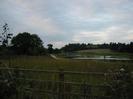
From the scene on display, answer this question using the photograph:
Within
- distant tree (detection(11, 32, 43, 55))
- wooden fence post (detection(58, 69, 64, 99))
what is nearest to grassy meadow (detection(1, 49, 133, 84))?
wooden fence post (detection(58, 69, 64, 99))

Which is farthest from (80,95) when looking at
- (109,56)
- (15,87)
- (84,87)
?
(109,56)

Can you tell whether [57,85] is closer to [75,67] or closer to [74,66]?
[75,67]

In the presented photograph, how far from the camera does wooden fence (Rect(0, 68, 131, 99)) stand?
24.0 feet

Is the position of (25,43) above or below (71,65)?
above

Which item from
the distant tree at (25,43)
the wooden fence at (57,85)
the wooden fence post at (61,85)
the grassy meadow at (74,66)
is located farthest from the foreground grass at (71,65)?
the distant tree at (25,43)

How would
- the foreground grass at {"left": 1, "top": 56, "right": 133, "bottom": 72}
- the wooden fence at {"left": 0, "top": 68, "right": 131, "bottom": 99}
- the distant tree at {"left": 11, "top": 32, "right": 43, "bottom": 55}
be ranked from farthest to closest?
the distant tree at {"left": 11, "top": 32, "right": 43, "bottom": 55}, the foreground grass at {"left": 1, "top": 56, "right": 133, "bottom": 72}, the wooden fence at {"left": 0, "top": 68, "right": 131, "bottom": 99}

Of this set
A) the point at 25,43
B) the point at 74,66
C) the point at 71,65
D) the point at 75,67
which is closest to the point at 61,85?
the point at 75,67

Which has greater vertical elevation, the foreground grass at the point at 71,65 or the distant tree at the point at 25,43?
the distant tree at the point at 25,43

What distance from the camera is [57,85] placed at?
802cm

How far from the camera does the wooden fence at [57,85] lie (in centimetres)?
730

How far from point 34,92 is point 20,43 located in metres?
34.4

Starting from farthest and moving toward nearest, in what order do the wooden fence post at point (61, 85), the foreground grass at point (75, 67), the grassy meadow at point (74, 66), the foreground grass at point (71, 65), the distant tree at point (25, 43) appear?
1. the distant tree at point (25, 43)
2. the foreground grass at point (71, 65)
3. the grassy meadow at point (74, 66)
4. the foreground grass at point (75, 67)
5. the wooden fence post at point (61, 85)

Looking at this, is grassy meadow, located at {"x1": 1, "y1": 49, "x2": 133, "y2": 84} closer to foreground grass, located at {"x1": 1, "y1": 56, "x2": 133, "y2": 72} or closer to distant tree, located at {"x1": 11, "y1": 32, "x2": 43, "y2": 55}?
foreground grass, located at {"x1": 1, "y1": 56, "x2": 133, "y2": 72}

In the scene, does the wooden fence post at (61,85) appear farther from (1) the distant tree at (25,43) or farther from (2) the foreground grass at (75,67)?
(1) the distant tree at (25,43)
